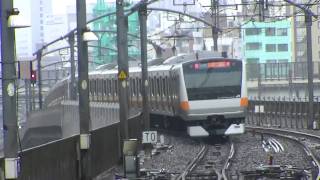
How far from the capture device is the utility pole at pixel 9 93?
1126 cm

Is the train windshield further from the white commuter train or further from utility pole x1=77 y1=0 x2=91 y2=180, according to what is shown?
utility pole x1=77 y1=0 x2=91 y2=180

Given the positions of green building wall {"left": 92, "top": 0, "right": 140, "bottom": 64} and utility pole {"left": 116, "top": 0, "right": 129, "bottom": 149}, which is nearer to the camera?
utility pole {"left": 116, "top": 0, "right": 129, "bottom": 149}

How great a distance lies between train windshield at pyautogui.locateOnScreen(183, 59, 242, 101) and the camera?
2700cm

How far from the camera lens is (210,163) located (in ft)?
66.6

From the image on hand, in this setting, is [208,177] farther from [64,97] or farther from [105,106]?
[64,97]

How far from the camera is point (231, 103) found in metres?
27.0

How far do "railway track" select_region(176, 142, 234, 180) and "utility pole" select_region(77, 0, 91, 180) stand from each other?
2.45 meters

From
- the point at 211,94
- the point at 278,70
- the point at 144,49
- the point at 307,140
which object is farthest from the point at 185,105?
the point at 278,70

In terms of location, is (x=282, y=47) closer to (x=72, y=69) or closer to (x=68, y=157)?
(x=72, y=69)

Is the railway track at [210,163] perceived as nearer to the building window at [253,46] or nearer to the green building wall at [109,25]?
the green building wall at [109,25]

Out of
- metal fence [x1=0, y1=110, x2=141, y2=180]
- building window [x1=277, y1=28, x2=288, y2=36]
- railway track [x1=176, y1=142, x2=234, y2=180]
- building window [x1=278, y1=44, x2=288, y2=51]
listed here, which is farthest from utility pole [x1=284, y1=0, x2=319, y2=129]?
building window [x1=278, y1=44, x2=288, y2=51]

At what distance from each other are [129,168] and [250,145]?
9.77 m

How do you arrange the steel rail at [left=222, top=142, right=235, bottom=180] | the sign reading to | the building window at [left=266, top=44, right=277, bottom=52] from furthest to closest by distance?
the building window at [left=266, top=44, right=277, bottom=52] → the sign reading to → the steel rail at [left=222, top=142, right=235, bottom=180]

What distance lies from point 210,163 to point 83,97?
454 centimetres
